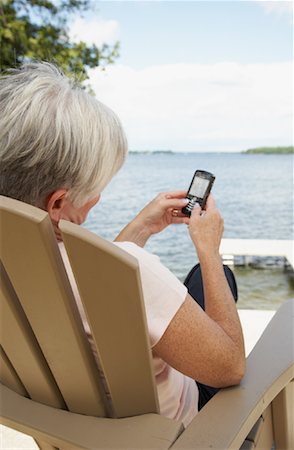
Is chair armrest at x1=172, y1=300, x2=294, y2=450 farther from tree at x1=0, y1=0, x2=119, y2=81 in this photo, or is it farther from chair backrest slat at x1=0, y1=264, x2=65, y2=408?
tree at x1=0, y1=0, x2=119, y2=81

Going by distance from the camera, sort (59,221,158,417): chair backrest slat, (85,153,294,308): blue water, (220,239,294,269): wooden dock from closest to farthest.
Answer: (59,221,158,417): chair backrest slat
(220,239,294,269): wooden dock
(85,153,294,308): blue water

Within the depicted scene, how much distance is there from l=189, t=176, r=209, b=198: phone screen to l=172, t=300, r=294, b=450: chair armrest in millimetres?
387

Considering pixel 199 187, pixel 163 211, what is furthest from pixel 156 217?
pixel 199 187

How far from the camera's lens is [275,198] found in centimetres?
2391

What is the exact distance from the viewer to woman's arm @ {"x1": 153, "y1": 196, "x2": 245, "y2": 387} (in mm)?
1025

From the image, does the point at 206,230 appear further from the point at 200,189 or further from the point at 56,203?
the point at 56,203

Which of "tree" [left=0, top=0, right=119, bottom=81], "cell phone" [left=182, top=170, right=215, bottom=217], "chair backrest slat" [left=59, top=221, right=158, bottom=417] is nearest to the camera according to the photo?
"chair backrest slat" [left=59, top=221, right=158, bottom=417]

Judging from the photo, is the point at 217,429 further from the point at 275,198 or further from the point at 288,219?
the point at 275,198

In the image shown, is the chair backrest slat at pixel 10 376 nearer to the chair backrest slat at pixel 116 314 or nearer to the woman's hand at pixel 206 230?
the chair backrest slat at pixel 116 314

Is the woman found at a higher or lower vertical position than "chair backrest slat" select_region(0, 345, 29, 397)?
higher

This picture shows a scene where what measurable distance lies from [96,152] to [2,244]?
26 centimetres

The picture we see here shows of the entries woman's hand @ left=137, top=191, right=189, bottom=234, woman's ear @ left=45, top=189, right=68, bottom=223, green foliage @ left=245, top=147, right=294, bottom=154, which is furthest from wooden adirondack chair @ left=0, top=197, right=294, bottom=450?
green foliage @ left=245, top=147, right=294, bottom=154

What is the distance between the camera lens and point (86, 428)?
3.37 ft

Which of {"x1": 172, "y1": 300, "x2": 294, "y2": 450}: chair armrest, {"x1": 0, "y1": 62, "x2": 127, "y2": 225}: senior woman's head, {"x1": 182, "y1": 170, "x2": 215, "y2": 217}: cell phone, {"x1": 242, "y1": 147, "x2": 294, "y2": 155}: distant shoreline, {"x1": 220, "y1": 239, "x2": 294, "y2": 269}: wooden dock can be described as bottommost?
{"x1": 242, "y1": 147, "x2": 294, "y2": 155}: distant shoreline
